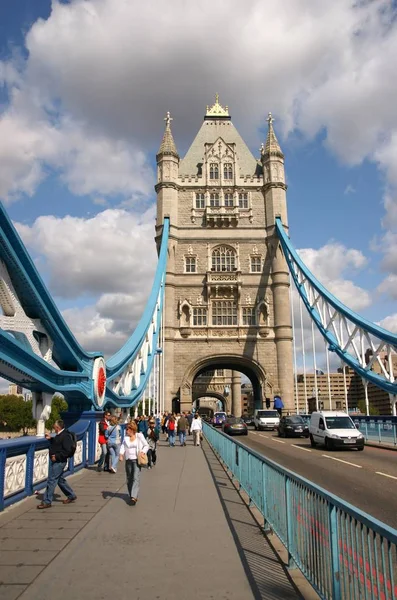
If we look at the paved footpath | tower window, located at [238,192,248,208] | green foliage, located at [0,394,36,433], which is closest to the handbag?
the paved footpath

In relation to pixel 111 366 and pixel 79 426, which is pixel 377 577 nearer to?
pixel 79 426

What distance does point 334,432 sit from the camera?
1744 cm

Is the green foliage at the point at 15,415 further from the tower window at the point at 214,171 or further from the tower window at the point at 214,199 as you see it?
the tower window at the point at 214,171

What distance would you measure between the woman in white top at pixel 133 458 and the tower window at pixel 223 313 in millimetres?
31627

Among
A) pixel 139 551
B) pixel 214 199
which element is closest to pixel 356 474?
pixel 139 551

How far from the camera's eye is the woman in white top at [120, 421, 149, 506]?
8047 mm

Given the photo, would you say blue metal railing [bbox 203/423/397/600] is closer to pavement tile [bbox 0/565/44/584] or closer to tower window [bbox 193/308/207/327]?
pavement tile [bbox 0/565/44/584]

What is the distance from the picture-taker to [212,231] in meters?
41.9

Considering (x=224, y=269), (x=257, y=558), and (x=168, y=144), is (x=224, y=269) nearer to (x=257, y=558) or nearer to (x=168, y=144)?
(x=168, y=144)

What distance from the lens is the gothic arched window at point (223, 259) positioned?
4141 centimetres

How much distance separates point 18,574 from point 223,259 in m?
37.8

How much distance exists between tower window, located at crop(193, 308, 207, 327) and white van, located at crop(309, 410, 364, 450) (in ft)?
70.0

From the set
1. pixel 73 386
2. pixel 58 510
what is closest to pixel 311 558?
pixel 58 510

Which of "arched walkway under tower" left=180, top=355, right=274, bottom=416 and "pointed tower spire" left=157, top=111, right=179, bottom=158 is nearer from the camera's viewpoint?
"arched walkway under tower" left=180, top=355, right=274, bottom=416
